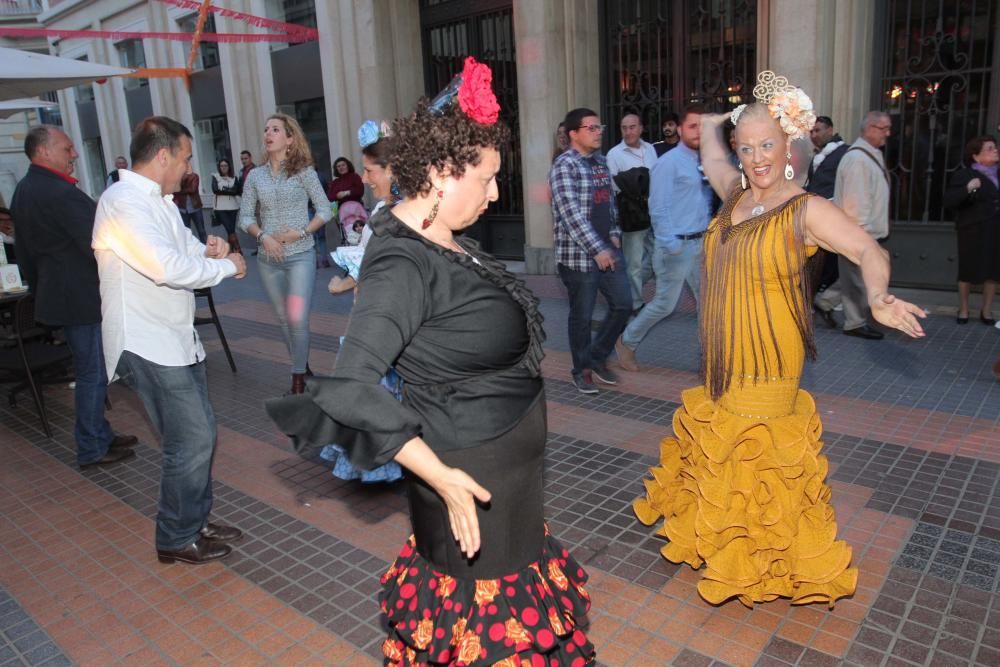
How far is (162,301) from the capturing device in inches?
138

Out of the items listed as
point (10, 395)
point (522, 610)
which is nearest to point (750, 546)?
point (522, 610)

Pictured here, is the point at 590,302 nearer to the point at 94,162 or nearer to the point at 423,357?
the point at 423,357

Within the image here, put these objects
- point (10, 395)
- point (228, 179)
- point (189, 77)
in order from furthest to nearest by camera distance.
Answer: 1. point (189, 77)
2. point (228, 179)
3. point (10, 395)

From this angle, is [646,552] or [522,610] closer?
[522,610]

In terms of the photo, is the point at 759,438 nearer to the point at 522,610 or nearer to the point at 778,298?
the point at 778,298

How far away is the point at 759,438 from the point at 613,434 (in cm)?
210

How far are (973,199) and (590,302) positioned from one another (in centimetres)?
398

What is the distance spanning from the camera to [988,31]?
7.77 meters

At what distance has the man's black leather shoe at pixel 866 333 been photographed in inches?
277

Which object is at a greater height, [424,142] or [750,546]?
[424,142]

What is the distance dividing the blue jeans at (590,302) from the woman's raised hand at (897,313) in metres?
3.33

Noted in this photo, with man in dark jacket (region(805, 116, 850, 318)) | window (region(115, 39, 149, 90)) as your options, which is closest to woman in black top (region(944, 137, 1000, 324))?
man in dark jacket (region(805, 116, 850, 318))

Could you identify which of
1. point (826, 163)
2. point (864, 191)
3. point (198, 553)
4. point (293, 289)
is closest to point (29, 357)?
point (293, 289)

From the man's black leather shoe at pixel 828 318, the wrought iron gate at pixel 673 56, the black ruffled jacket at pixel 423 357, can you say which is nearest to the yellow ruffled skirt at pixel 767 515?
the black ruffled jacket at pixel 423 357
